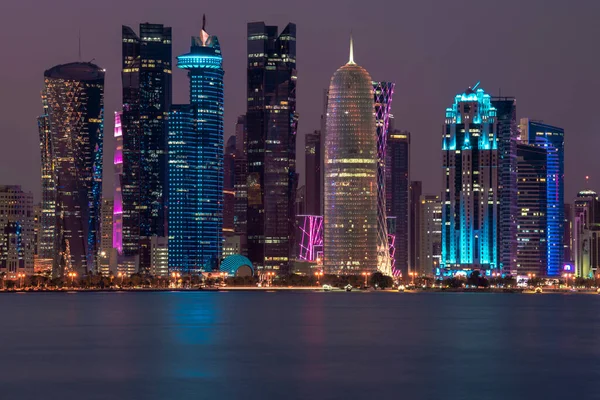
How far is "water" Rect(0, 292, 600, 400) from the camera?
9538 centimetres

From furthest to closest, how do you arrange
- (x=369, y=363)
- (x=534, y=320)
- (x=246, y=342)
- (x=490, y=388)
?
1. (x=534, y=320)
2. (x=246, y=342)
3. (x=369, y=363)
4. (x=490, y=388)

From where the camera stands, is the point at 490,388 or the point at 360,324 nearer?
the point at 490,388

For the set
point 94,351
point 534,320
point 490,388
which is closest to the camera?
point 490,388

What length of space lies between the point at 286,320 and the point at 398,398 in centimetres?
8664

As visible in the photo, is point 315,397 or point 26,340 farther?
point 26,340

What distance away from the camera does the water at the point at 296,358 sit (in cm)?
9538

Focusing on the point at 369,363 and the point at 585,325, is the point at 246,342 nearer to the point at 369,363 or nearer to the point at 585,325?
the point at 369,363

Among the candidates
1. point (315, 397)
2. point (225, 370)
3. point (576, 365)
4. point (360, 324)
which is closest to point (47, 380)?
point (225, 370)

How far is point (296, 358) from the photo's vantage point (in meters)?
118

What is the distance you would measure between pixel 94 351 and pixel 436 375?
38645 mm

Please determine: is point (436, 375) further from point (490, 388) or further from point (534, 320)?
point (534, 320)

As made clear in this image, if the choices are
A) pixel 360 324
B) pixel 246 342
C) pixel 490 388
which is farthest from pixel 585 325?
pixel 490 388

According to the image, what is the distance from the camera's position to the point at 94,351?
416 ft

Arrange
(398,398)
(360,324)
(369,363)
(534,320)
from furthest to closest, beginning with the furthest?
(534,320), (360,324), (369,363), (398,398)
